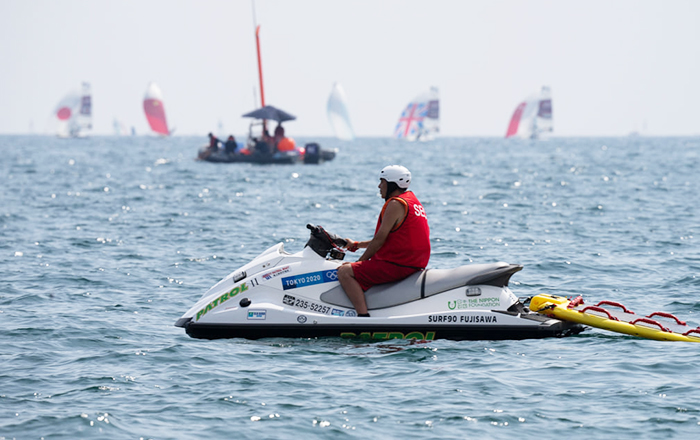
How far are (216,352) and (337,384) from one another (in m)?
1.66

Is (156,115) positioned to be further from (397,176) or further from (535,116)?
(397,176)

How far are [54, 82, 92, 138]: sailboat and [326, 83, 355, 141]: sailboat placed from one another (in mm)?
48874

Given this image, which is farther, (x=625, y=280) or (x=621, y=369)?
(x=625, y=280)

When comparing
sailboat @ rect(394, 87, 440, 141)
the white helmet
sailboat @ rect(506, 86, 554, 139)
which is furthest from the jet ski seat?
sailboat @ rect(506, 86, 554, 139)

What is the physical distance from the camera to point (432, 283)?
946 centimetres

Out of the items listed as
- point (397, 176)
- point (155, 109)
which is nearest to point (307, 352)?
point (397, 176)

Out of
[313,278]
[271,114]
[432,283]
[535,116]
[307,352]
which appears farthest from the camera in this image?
[535,116]

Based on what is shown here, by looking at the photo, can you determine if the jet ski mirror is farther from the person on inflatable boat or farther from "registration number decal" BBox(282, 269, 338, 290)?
the person on inflatable boat

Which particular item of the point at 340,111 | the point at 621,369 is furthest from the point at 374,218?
the point at 340,111

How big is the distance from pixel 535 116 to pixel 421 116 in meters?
18.1

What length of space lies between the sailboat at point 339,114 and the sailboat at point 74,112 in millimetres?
48874

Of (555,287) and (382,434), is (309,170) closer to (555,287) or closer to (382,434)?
(555,287)

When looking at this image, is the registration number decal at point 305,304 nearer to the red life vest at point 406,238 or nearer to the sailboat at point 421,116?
the red life vest at point 406,238

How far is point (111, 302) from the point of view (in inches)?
465
